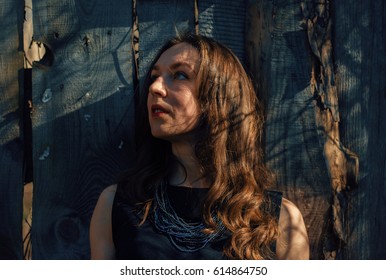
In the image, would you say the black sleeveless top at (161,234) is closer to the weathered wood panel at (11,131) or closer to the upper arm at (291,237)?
the upper arm at (291,237)

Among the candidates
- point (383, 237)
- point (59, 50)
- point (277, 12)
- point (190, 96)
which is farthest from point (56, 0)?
point (383, 237)

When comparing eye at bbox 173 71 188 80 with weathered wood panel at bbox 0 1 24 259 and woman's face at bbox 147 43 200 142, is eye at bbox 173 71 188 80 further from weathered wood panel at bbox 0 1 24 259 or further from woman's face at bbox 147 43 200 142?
weathered wood panel at bbox 0 1 24 259

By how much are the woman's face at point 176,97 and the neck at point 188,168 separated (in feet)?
0.18

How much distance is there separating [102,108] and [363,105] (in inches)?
50.1

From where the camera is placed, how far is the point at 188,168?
294 centimetres

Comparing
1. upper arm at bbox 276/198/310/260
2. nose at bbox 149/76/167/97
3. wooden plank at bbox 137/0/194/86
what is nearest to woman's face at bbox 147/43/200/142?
nose at bbox 149/76/167/97

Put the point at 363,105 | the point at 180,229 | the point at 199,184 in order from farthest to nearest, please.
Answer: the point at 363,105
the point at 199,184
the point at 180,229

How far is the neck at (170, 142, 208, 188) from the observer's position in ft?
9.59

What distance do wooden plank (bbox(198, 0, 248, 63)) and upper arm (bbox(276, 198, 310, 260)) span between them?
0.82m

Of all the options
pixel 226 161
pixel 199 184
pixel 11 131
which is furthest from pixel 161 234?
pixel 11 131

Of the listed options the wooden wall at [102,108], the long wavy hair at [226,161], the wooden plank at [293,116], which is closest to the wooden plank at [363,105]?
the wooden wall at [102,108]

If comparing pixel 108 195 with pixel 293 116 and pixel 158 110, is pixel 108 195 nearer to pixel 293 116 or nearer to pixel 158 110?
pixel 158 110

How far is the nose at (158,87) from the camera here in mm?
2832

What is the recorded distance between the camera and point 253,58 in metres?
3.12
